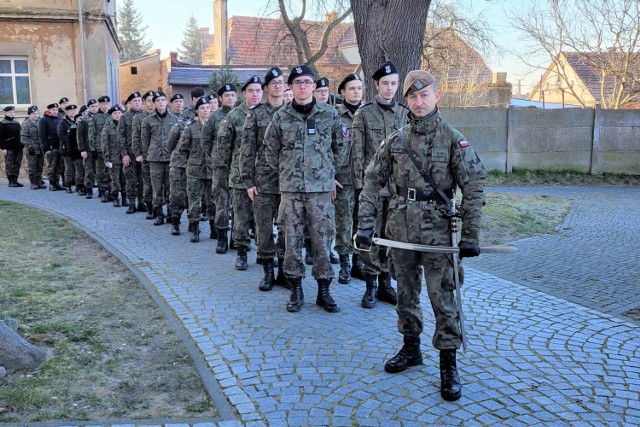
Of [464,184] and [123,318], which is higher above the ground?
[464,184]

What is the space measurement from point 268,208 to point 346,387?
9.90ft

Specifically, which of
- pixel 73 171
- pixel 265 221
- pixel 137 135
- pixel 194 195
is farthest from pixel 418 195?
pixel 73 171

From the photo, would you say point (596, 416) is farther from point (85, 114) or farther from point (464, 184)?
point (85, 114)

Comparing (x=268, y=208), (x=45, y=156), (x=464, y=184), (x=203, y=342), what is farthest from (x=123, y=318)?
(x=45, y=156)

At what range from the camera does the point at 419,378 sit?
460 cm

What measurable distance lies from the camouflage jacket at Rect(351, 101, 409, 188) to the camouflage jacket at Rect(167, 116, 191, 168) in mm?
4307

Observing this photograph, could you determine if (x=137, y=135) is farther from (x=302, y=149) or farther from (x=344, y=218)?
(x=302, y=149)

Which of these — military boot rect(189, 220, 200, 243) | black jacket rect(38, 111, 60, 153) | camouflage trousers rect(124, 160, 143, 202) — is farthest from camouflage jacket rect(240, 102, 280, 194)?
black jacket rect(38, 111, 60, 153)

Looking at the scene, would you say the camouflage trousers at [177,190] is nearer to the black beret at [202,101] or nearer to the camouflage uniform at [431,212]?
the black beret at [202,101]

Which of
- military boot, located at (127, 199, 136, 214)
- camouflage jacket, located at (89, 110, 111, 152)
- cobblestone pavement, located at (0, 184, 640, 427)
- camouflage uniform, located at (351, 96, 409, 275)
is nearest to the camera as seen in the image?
cobblestone pavement, located at (0, 184, 640, 427)

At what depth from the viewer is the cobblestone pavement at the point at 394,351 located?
4074mm

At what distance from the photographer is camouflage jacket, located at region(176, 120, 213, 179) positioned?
379 inches

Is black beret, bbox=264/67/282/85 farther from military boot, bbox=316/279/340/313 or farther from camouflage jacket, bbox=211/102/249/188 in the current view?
military boot, bbox=316/279/340/313

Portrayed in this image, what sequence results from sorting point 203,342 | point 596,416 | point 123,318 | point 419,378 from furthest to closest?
point 123,318 → point 203,342 → point 419,378 → point 596,416
